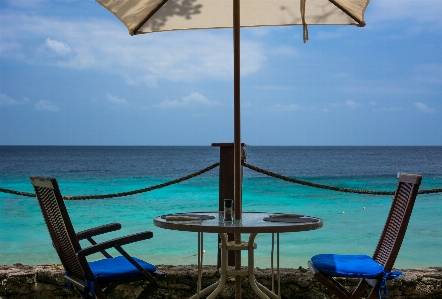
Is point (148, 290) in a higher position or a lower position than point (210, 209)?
higher

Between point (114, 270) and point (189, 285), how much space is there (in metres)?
1.38

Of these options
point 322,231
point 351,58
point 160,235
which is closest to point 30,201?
point 160,235

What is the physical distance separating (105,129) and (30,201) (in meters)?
34.4

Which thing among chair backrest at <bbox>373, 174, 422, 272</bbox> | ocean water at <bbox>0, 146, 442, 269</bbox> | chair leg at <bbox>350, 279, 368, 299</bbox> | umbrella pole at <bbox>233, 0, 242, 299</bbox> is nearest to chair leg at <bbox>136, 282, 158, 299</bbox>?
umbrella pole at <bbox>233, 0, 242, 299</bbox>

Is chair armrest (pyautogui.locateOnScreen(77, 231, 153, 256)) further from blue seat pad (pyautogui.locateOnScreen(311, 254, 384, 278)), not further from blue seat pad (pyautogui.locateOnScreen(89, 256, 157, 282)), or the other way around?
blue seat pad (pyautogui.locateOnScreen(311, 254, 384, 278))

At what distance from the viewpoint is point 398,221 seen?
3350 mm

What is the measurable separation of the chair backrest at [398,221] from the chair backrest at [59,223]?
152 cm

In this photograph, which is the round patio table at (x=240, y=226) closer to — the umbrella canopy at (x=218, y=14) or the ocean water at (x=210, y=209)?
the umbrella canopy at (x=218, y=14)

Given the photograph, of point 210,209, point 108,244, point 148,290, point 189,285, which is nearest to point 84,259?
point 108,244

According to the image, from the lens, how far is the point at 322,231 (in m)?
13.8

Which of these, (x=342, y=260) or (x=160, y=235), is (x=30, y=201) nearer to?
(x=160, y=235)

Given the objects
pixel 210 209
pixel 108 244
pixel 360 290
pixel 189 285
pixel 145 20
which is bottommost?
pixel 210 209

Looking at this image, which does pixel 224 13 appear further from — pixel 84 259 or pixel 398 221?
pixel 84 259

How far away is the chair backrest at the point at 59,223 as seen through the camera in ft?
9.91
